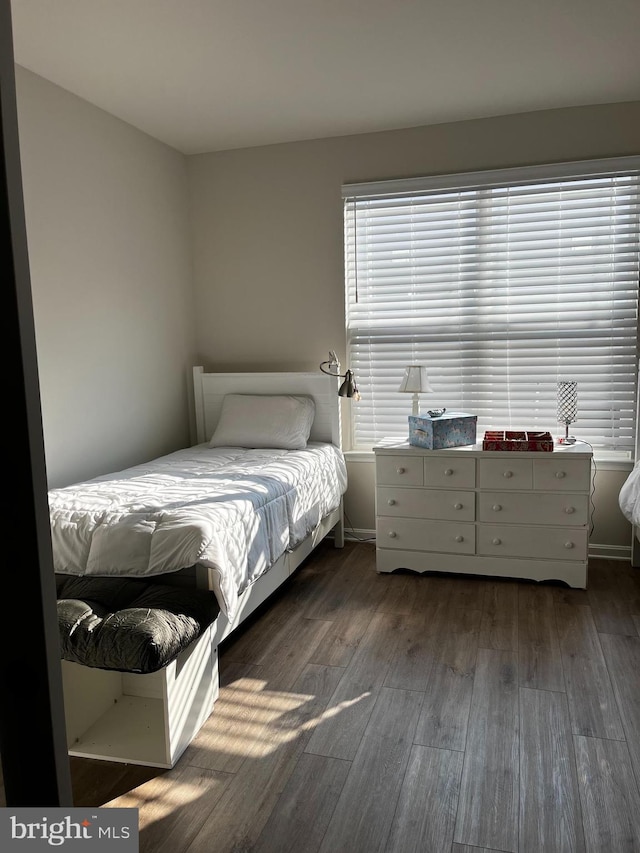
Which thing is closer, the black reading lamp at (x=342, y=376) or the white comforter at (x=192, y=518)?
the white comforter at (x=192, y=518)

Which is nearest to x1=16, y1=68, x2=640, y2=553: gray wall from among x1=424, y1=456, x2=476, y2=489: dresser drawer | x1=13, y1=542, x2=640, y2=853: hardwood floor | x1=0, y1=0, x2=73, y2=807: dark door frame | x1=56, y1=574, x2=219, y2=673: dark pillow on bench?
x1=424, y1=456, x2=476, y2=489: dresser drawer

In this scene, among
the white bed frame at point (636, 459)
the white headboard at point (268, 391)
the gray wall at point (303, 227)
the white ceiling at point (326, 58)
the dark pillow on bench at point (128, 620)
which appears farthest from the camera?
the white headboard at point (268, 391)

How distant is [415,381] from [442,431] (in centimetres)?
34

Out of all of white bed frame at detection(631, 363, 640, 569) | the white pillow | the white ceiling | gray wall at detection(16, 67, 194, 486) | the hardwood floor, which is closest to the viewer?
the hardwood floor

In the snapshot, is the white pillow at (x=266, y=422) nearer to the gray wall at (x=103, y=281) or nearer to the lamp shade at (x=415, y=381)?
the gray wall at (x=103, y=281)

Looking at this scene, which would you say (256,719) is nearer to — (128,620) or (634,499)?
(128,620)

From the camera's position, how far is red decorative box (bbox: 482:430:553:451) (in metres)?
3.40

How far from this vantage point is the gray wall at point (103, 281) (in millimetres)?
3129

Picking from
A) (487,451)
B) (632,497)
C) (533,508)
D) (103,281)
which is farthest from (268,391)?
(632,497)

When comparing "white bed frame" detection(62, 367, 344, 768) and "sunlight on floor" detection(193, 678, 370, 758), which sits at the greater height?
"white bed frame" detection(62, 367, 344, 768)

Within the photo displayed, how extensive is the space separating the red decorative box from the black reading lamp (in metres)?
0.84

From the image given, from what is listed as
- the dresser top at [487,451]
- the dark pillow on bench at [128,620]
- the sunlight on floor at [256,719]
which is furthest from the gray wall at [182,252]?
the sunlight on floor at [256,719]

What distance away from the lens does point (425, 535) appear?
363 centimetres

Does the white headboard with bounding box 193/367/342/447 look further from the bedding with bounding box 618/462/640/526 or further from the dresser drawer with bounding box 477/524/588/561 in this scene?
the bedding with bounding box 618/462/640/526
